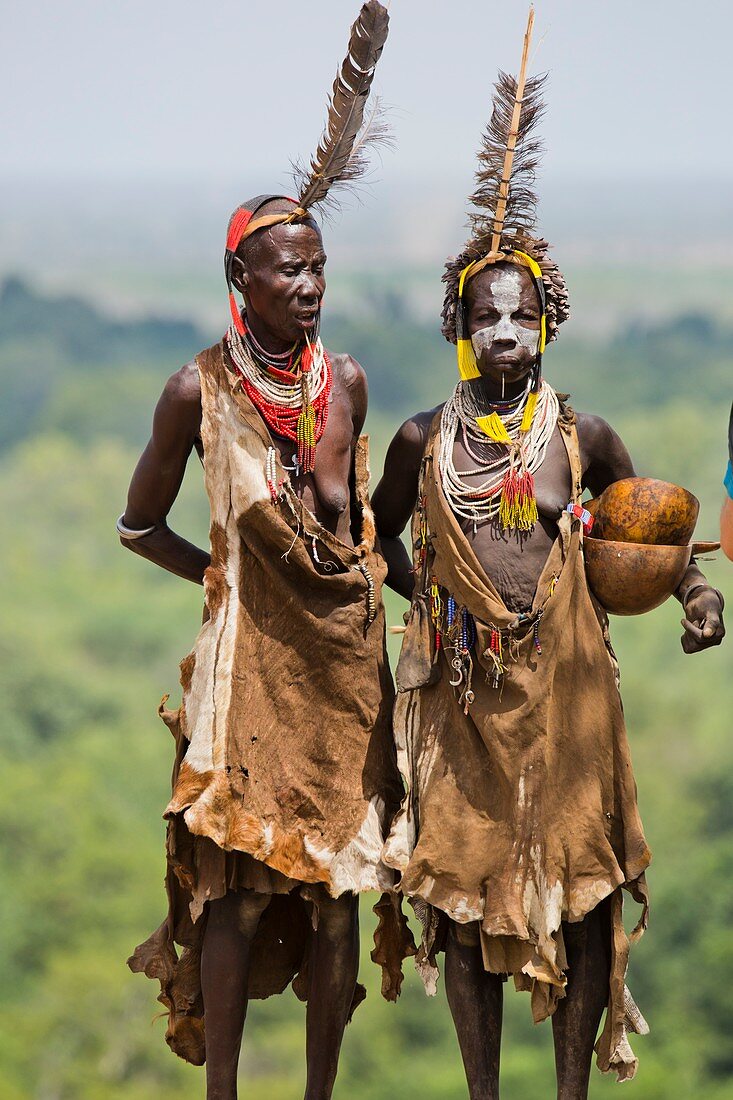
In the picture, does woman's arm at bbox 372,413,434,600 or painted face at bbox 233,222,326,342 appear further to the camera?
woman's arm at bbox 372,413,434,600

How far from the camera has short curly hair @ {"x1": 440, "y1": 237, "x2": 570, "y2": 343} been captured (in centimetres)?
464

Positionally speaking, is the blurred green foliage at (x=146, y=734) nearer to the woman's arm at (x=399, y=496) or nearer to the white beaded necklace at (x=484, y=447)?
the woman's arm at (x=399, y=496)

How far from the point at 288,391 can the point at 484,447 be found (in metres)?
0.56

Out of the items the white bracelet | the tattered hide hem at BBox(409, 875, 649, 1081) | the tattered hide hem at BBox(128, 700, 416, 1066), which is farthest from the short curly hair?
the tattered hide hem at BBox(409, 875, 649, 1081)

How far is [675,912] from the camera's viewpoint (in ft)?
50.0

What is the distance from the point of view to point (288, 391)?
4.65 metres

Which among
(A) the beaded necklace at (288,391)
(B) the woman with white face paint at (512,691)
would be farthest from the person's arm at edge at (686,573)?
(A) the beaded necklace at (288,391)

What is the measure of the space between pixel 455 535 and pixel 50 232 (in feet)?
46.5

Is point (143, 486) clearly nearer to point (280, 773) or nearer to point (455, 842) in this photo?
point (280, 773)

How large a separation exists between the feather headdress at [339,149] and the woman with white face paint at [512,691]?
13.7 inches

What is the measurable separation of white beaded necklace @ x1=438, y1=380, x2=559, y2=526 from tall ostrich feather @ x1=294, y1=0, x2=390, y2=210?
2.16 ft

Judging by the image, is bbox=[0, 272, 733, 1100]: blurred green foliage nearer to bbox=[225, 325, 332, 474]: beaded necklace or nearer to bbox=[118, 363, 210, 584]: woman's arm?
bbox=[118, 363, 210, 584]: woman's arm

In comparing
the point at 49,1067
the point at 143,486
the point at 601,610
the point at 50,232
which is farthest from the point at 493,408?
the point at 50,232

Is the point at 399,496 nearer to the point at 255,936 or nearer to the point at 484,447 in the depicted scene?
the point at 484,447
